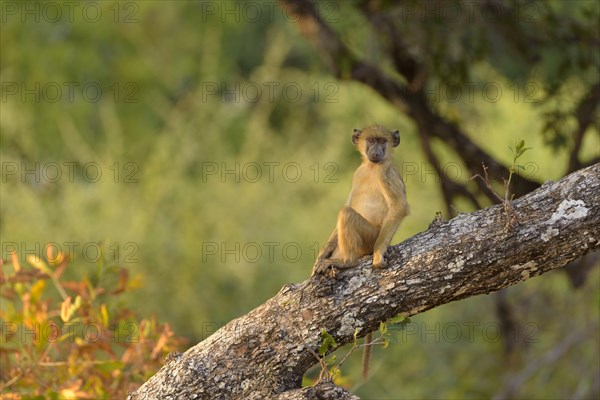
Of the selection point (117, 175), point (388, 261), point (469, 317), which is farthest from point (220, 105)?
point (388, 261)

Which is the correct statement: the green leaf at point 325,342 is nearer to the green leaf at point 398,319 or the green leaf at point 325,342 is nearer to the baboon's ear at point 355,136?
the green leaf at point 398,319

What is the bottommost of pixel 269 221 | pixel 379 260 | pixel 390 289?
pixel 390 289

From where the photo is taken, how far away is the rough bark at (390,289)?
3.62 m

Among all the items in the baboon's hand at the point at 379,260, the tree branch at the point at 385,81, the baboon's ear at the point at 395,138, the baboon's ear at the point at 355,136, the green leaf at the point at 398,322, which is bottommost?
the green leaf at the point at 398,322

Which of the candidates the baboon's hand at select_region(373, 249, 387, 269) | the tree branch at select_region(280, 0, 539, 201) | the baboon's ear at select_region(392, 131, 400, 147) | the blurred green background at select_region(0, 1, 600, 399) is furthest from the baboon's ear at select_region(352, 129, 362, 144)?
the blurred green background at select_region(0, 1, 600, 399)

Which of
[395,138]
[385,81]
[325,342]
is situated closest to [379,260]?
[325,342]

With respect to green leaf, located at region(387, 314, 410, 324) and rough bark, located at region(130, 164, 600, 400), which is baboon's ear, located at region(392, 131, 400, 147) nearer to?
rough bark, located at region(130, 164, 600, 400)

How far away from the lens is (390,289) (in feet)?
12.2

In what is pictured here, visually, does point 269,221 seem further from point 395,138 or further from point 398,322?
point 398,322

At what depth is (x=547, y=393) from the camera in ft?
33.1

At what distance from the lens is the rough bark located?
3615mm

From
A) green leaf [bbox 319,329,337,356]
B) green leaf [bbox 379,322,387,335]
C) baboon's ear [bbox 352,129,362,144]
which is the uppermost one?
baboon's ear [bbox 352,129,362,144]

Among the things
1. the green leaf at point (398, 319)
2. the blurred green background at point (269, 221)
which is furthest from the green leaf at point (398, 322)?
the blurred green background at point (269, 221)

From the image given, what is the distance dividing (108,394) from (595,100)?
4306 millimetres
